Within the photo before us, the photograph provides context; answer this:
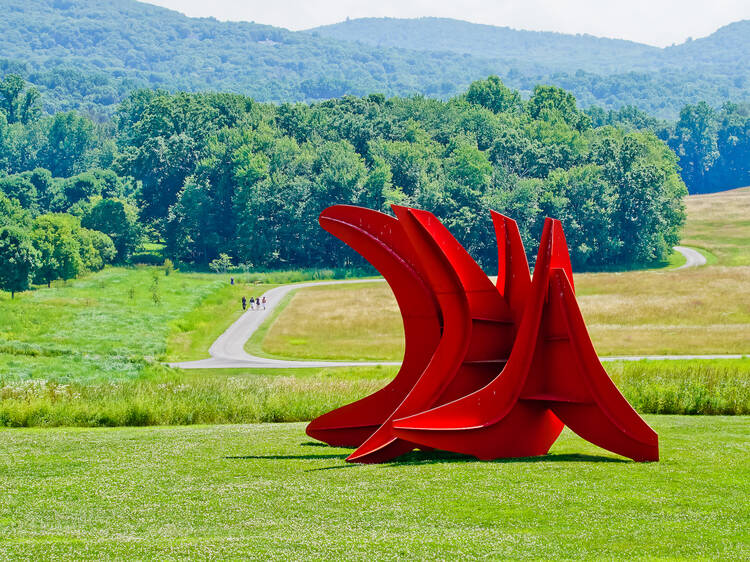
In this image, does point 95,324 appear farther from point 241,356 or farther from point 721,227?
point 721,227

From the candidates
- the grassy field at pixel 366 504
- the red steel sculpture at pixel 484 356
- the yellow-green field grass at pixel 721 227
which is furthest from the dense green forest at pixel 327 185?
the red steel sculpture at pixel 484 356

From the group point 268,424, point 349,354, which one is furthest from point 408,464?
point 349,354

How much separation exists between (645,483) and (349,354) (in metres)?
32.8

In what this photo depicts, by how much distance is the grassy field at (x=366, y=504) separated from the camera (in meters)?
10.7

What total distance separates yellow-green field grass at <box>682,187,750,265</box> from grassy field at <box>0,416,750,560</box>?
72.6 m

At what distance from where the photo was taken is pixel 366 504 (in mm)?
12672

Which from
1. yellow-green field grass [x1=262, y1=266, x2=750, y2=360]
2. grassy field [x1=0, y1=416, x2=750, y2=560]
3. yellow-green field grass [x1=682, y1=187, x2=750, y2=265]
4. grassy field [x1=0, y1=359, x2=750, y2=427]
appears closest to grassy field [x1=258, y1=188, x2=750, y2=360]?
yellow-green field grass [x1=262, y1=266, x2=750, y2=360]

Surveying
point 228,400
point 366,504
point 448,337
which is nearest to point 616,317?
point 228,400

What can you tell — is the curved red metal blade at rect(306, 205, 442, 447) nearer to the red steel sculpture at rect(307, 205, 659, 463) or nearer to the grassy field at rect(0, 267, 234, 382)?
the red steel sculpture at rect(307, 205, 659, 463)

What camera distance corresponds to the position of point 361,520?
1194cm

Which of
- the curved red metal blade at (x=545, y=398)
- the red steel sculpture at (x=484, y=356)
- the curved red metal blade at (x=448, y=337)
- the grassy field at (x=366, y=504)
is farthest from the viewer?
the curved red metal blade at (x=448, y=337)

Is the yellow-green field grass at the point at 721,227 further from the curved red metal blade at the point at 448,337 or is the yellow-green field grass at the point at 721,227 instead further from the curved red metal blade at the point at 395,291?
the curved red metal blade at the point at 448,337

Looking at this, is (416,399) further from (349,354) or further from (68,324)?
(68,324)

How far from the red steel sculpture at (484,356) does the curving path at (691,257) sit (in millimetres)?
68771
